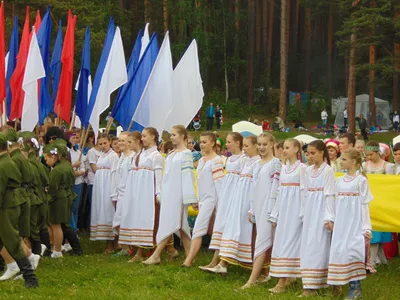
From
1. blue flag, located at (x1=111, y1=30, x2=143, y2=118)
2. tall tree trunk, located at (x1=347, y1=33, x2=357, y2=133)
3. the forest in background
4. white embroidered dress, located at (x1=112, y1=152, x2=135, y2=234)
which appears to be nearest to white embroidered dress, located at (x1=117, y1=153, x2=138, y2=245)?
white embroidered dress, located at (x1=112, y1=152, x2=135, y2=234)

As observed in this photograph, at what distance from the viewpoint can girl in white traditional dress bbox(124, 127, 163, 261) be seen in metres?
12.2

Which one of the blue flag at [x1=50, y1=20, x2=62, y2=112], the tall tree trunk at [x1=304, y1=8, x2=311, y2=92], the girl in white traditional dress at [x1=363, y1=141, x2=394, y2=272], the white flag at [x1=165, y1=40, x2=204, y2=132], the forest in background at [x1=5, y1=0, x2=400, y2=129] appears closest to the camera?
the girl in white traditional dress at [x1=363, y1=141, x2=394, y2=272]

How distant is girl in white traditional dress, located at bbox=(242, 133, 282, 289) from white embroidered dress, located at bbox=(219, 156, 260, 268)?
7.3 inches

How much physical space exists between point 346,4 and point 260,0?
69.3 feet

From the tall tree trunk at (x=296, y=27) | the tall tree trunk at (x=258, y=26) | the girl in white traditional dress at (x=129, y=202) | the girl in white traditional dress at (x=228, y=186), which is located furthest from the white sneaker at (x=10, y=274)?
the tall tree trunk at (x=296, y=27)

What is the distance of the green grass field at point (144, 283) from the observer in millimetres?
9250

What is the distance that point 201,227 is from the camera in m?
11.1

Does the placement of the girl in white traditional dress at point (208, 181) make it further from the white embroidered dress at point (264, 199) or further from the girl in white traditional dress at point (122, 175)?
the girl in white traditional dress at point (122, 175)

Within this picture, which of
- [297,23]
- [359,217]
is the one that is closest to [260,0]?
[297,23]

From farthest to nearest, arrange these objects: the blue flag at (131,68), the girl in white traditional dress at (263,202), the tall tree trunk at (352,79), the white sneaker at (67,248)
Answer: the tall tree trunk at (352,79)
the blue flag at (131,68)
the white sneaker at (67,248)
the girl in white traditional dress at (263,202)

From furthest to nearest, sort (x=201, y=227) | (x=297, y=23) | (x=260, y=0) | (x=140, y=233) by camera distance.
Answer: (x=297, y=23)
(x=260, y=0)
(x=140, y=233)
(x=201, y=227)

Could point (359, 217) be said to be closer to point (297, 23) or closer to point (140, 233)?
point (140, 233)

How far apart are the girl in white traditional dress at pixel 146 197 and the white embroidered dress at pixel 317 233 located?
3.35 meters

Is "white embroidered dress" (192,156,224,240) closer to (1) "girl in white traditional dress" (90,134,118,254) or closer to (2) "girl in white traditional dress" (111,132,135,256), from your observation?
(2) "girl in white traditional dress" (111,132,135,256)
